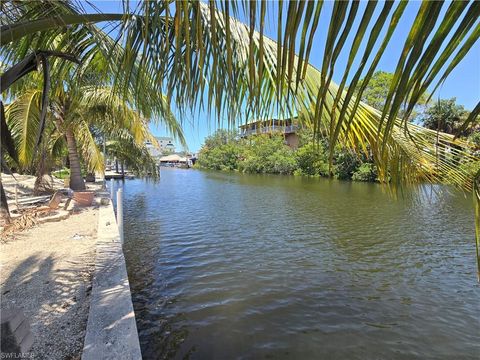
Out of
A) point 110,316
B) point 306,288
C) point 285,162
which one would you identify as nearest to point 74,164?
point 306,288

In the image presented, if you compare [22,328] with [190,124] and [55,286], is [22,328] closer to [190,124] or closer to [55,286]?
[190,124]

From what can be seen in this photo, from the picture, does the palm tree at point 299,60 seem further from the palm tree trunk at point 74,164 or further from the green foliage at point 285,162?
the green foliage at point 285,162

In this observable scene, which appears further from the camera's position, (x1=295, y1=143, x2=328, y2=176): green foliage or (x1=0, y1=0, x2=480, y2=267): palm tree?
(x1=295, y1=143, x2=328, y2=176): green foliage

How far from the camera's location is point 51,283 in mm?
4332

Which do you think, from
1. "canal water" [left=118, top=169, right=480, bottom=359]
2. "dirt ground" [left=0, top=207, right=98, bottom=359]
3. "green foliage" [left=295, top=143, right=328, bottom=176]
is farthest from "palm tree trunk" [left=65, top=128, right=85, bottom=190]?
"green foliage" [left=295, top=143, right=328, bottom=176]

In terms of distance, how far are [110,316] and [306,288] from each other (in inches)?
158

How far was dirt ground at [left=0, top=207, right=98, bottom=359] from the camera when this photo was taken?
307 cm

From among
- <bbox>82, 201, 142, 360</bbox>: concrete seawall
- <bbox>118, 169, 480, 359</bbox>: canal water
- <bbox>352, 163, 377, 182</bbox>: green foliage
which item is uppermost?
<bbox>352, 163, 377, 182</bbox>: green foliage

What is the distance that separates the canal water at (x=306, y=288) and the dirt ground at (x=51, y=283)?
107cm

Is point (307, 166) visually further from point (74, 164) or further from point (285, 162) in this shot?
point (74, 164)

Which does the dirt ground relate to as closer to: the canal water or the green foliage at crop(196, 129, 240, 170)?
the canal water

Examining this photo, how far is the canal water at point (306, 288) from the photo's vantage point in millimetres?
4320

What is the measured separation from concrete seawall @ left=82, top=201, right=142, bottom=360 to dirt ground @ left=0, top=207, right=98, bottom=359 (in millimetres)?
133

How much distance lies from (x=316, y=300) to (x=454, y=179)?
4.35m
